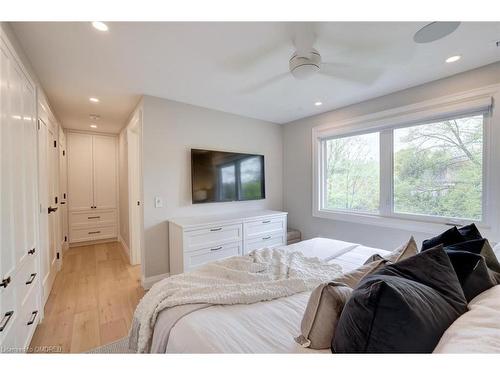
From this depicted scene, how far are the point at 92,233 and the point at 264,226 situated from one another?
150 inches

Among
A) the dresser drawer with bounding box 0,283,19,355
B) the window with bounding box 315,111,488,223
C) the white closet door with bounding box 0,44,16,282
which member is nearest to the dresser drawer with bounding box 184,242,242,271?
the dresser drawer with bounding box 0,283,19,355

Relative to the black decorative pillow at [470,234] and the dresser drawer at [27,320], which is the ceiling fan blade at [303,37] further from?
the dresser drawer at [27,320]

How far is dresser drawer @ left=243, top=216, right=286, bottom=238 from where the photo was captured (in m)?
3.14

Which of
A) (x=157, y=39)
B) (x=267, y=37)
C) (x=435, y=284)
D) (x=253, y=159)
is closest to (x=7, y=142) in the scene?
(x=157, y=39)

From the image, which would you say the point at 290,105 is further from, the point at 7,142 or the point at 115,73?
the point at 7,142

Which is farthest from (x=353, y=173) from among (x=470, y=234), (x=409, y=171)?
(x=470, y=234)

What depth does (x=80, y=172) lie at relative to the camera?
4.47 meters

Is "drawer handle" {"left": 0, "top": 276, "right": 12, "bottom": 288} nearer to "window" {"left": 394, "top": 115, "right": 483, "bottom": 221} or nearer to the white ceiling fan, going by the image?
the white ceiling fan

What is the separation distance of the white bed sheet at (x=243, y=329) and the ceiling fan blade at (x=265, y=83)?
6.76 feet

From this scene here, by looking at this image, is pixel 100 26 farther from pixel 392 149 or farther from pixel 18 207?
A: pixel 392 149

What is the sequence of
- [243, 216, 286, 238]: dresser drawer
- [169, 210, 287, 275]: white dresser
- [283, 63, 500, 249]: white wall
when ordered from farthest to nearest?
[243, 216, 286, 238]: dresser drawer < [169, 210, 287, 275]: white dresser < [283, 63, 500, 249]: white wall

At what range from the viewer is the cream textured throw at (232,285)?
1172 millimetres

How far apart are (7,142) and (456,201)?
3880 mm

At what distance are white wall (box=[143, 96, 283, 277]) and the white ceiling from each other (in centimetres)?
26
